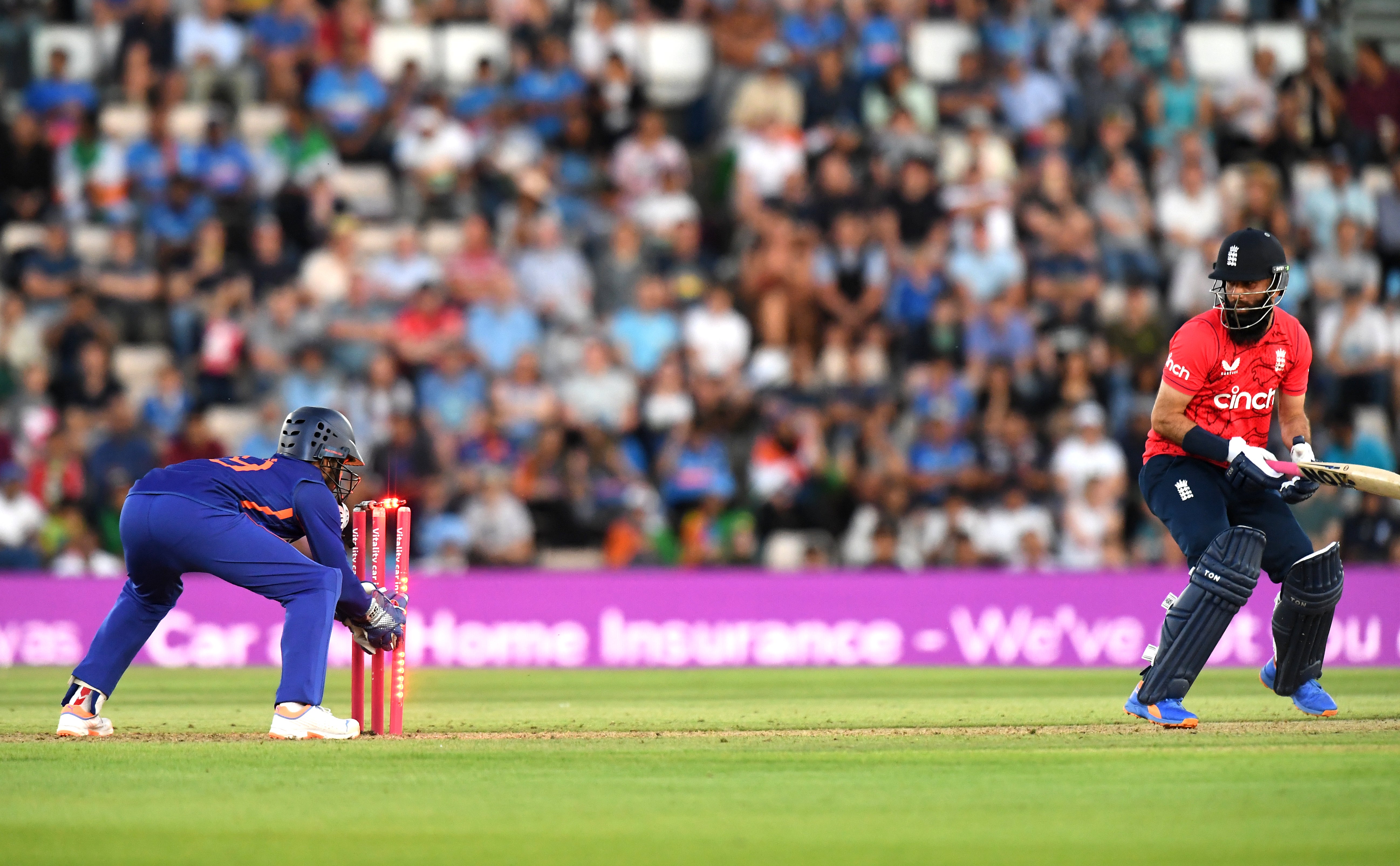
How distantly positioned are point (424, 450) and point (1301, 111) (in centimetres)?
1101

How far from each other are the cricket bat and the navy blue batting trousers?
0.18 m

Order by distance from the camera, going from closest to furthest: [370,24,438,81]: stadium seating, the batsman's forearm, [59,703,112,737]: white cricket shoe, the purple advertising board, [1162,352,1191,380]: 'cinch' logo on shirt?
[1162,352,1191,380]: 'cinch' logo on shirt
[59,703,112,737]: white cricket shoe
the batsman's forearm
the purple advertising board
[370,24,438,81]: stadium seating

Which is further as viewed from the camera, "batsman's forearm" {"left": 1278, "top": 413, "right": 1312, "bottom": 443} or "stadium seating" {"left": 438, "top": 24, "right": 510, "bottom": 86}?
"stadium seating" {"left": 438, "top": 24, "right": 510, "bottom": 86}

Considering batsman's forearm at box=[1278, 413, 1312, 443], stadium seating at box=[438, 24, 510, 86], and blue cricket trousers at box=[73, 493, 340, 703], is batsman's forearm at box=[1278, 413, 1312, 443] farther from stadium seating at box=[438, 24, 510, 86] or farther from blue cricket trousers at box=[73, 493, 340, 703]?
stadium seating at box=[438, 24, 510, 86]

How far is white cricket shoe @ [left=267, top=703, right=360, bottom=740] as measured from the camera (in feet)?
29.0

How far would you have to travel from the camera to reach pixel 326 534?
29.4ft

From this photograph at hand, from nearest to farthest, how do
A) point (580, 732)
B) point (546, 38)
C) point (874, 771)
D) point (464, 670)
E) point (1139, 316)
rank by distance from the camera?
point (874, 771), point (580, 732), point (464, 670), point (1139, 316), point (546, 38)

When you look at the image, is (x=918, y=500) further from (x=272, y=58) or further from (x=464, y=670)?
(x=272, y=58)

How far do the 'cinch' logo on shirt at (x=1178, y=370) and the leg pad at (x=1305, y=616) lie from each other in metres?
1.11

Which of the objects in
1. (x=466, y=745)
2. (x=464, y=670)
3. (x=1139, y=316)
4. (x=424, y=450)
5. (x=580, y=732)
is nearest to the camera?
(x=466, y=745)

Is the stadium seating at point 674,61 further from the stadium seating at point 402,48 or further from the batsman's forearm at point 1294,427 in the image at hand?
the batsman's forearm at point 1294,427

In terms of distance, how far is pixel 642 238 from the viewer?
64.2 feet

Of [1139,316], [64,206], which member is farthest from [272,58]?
[1139,316]

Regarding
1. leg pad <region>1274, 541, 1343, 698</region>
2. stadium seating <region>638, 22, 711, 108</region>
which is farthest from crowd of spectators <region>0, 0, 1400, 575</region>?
leg pad <region>1274, 541, 1343, 698</region>
